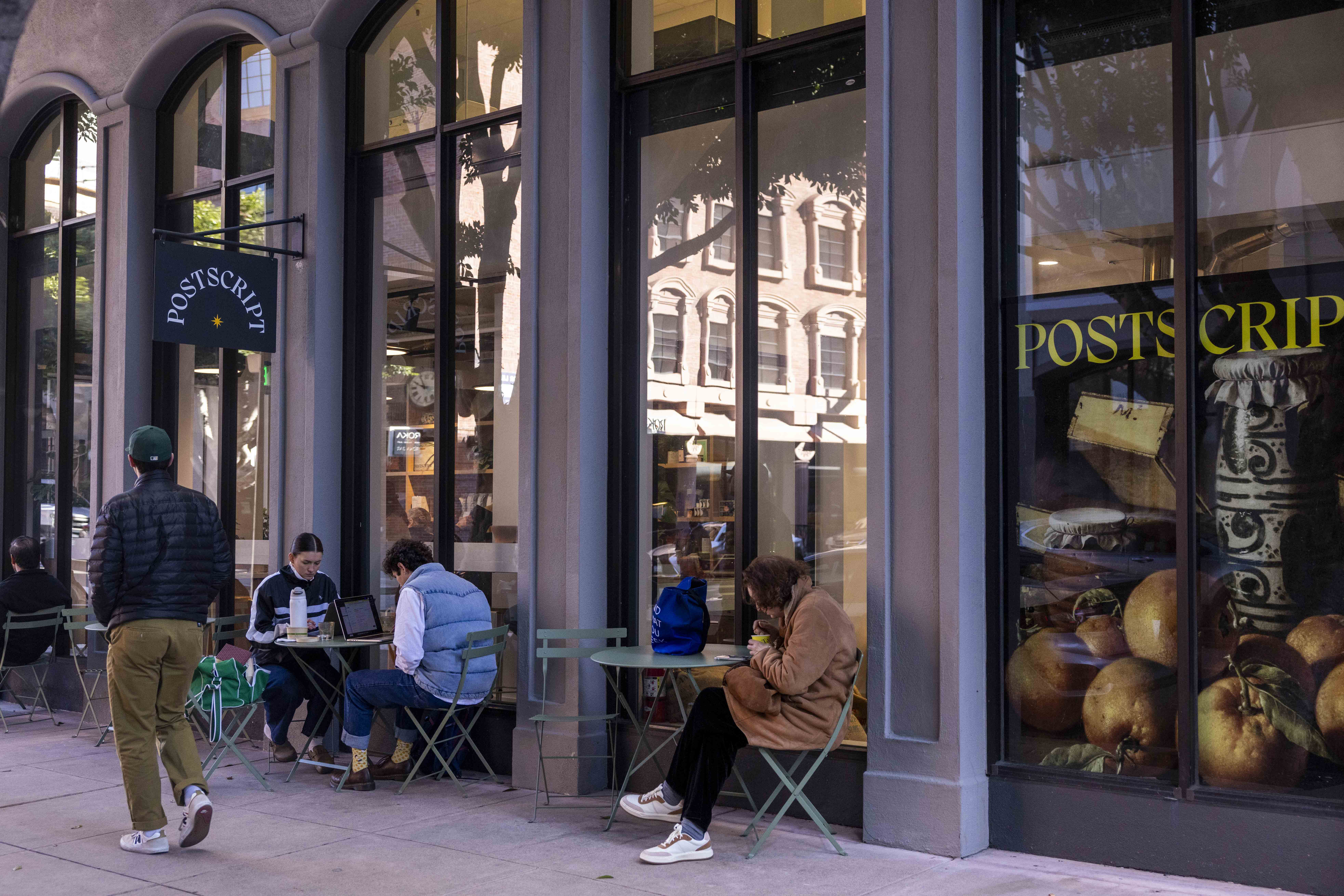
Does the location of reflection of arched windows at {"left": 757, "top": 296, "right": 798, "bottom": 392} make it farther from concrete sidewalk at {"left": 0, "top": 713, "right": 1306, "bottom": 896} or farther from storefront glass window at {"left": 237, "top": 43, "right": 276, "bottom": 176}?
storefront glass window at {"left": 237, "top": 43, "right": 276, "bottom": 176}

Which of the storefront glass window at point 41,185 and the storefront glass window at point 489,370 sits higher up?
the storefront glass window at point 41,185

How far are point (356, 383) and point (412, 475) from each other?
818mm

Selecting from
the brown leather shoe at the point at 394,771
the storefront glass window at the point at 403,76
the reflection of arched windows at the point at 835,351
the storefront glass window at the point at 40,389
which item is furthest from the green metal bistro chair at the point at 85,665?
the reflection of arched windows at the point at 835,351

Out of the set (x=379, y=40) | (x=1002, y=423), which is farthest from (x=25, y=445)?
(x=1002, y=423)

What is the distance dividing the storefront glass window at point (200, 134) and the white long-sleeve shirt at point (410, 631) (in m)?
4.62

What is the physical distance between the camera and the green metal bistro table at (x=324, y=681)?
23.7ft

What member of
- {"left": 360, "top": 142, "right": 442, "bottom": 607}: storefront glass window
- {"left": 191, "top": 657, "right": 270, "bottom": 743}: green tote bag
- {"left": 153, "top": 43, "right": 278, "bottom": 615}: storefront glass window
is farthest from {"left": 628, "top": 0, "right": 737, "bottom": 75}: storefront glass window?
{"left": 191, "top": 657, "right": 270, "bottom": 743}: green tote bag

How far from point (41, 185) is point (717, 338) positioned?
25.9 feet

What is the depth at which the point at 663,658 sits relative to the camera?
19.7ft

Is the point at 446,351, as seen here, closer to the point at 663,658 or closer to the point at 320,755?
the point at 320,755

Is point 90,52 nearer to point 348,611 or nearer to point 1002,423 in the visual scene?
point 348,611

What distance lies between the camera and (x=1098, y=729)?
5.57 m

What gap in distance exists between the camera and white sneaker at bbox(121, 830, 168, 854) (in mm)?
→ 5773

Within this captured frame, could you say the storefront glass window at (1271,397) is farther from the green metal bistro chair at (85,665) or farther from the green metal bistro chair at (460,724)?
the green metal bistro chair at (85,665)
